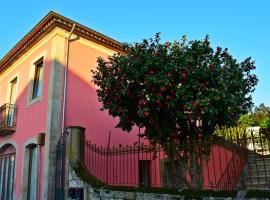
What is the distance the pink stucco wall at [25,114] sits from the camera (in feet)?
36.4

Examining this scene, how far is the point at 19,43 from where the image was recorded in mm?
13164

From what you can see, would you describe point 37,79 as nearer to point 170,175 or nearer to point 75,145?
point 75,145

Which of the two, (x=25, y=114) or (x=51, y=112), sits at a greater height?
(x=25, y=114)

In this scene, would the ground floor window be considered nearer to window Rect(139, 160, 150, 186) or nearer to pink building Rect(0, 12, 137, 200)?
pink building Rect(0, 12, 137, 200)

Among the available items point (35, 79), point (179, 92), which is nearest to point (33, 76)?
point (35, 79)

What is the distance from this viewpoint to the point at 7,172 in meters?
13.1

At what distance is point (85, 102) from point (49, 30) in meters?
3.08

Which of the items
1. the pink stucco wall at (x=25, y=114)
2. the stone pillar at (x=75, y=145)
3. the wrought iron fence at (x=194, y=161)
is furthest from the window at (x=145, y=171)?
the pink stucco wall at (x=25, y=114)

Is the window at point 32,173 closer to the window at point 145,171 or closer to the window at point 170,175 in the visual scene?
the window at point 145,171

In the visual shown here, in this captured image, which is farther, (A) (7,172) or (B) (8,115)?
(B) (8,115)

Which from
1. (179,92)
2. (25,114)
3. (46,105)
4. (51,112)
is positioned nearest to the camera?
(179,92)

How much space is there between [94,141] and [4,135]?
4.86 metres

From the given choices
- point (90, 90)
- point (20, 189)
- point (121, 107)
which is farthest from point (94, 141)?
point (121, 107)

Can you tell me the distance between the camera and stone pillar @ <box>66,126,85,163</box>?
910 cm
